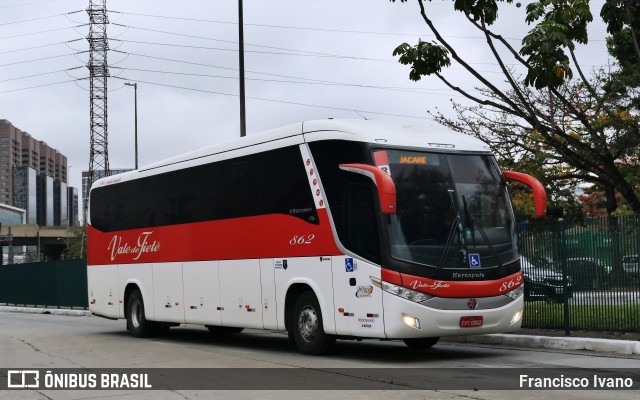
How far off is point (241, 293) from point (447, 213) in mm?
4839

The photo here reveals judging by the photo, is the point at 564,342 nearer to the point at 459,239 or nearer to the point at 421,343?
the point at 421,343

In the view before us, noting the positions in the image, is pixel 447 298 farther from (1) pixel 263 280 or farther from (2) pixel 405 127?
(1) pixel 263 280

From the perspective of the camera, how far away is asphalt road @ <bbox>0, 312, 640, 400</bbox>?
1017cm

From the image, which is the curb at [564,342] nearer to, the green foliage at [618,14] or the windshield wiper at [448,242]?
the windshield wiper at [448,242]

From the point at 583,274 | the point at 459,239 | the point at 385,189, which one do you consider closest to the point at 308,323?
the point at 459,239

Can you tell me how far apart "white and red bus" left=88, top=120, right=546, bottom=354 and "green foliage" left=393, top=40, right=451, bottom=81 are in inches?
102

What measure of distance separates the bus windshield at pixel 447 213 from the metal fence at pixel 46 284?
2547 cm

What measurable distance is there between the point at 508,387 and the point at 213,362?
549cm

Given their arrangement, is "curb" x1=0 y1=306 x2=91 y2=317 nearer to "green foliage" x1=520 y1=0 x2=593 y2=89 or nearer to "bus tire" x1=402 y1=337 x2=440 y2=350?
"bus tire" x1=402 y1=337 x2=440 y2=350

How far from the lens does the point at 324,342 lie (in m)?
14.4

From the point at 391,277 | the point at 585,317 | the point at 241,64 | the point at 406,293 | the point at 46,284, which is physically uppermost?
the point at 241,64

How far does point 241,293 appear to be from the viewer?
656 inches

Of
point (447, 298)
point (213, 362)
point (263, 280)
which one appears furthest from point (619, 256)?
point (213, 362)

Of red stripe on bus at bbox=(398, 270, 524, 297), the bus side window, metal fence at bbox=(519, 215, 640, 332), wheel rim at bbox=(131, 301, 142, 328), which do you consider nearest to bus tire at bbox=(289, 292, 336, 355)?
the bus side window
